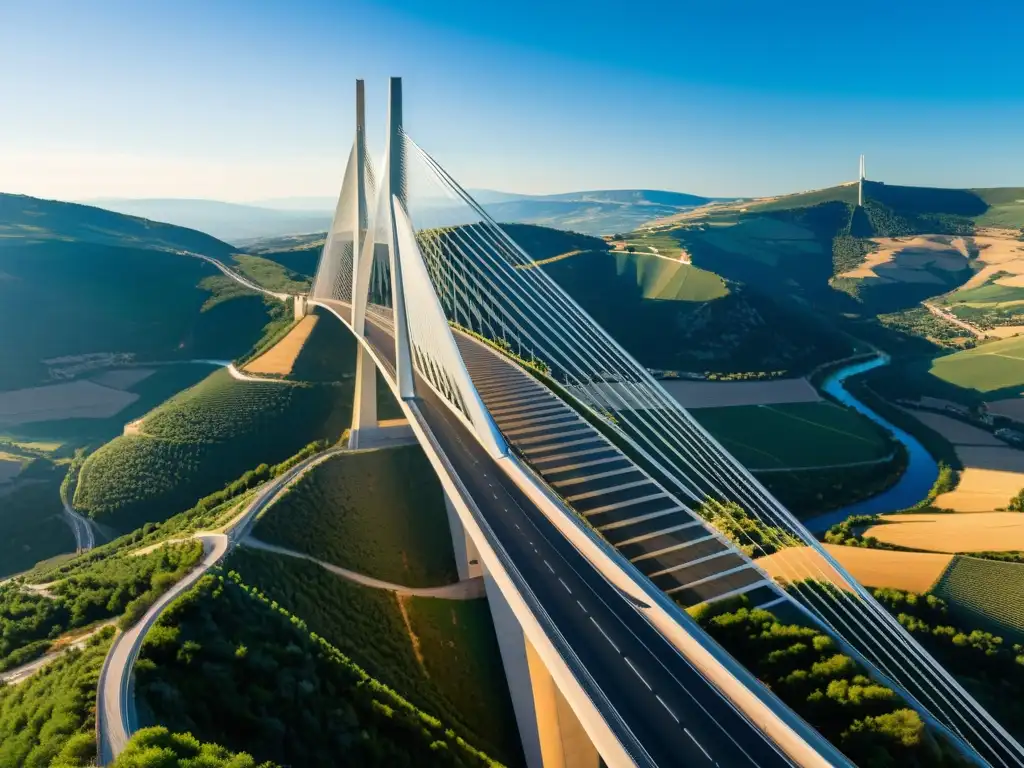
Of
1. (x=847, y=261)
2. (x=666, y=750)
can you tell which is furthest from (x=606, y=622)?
(x=847, y=261)

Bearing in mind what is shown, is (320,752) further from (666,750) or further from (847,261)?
(847,261)

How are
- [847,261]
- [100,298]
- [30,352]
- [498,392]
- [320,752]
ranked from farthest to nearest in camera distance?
[847,261], [100,298], [30,352], [498,392], [320,752]

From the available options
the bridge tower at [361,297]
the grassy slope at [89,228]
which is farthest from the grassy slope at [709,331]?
the grassy slope at [89,228]

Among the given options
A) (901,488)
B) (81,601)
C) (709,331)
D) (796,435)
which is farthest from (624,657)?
(709,331)

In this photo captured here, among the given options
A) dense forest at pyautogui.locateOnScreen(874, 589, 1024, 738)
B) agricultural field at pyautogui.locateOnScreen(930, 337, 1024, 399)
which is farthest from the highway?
agricultural field at pyautogui.locateOnScreen(930, 337, 1024, 399)

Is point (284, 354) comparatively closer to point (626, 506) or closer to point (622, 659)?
point (626, 506)

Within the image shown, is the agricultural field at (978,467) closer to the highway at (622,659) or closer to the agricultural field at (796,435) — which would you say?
the agricultural field at (796,435)
